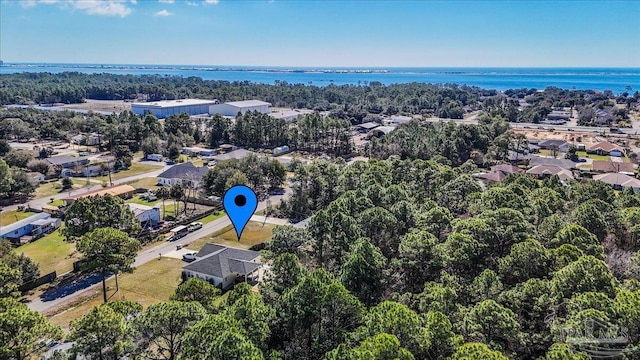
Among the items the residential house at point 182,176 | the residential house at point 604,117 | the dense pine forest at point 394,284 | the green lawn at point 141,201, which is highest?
the residential house at point 604,117

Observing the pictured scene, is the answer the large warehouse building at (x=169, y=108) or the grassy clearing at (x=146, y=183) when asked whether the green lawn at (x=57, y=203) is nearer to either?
the grassy clearing at (x=146, y=183)

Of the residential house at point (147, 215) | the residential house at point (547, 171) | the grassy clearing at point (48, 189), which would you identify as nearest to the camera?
the residential house at point (147, 215)

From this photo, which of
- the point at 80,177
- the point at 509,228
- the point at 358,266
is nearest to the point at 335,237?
the point at 358,266

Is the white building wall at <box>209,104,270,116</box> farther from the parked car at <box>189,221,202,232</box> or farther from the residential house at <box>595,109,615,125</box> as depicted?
the residential house at <box>595,109,615,125</box>

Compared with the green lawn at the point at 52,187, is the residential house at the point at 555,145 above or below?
above

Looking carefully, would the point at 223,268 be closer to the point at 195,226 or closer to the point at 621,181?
the point at 195,226

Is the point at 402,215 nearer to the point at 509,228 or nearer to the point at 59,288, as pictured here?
the point at 509,228

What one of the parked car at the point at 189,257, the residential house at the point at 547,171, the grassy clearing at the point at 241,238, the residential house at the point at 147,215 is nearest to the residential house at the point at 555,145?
the residential house at the point at 547,171
